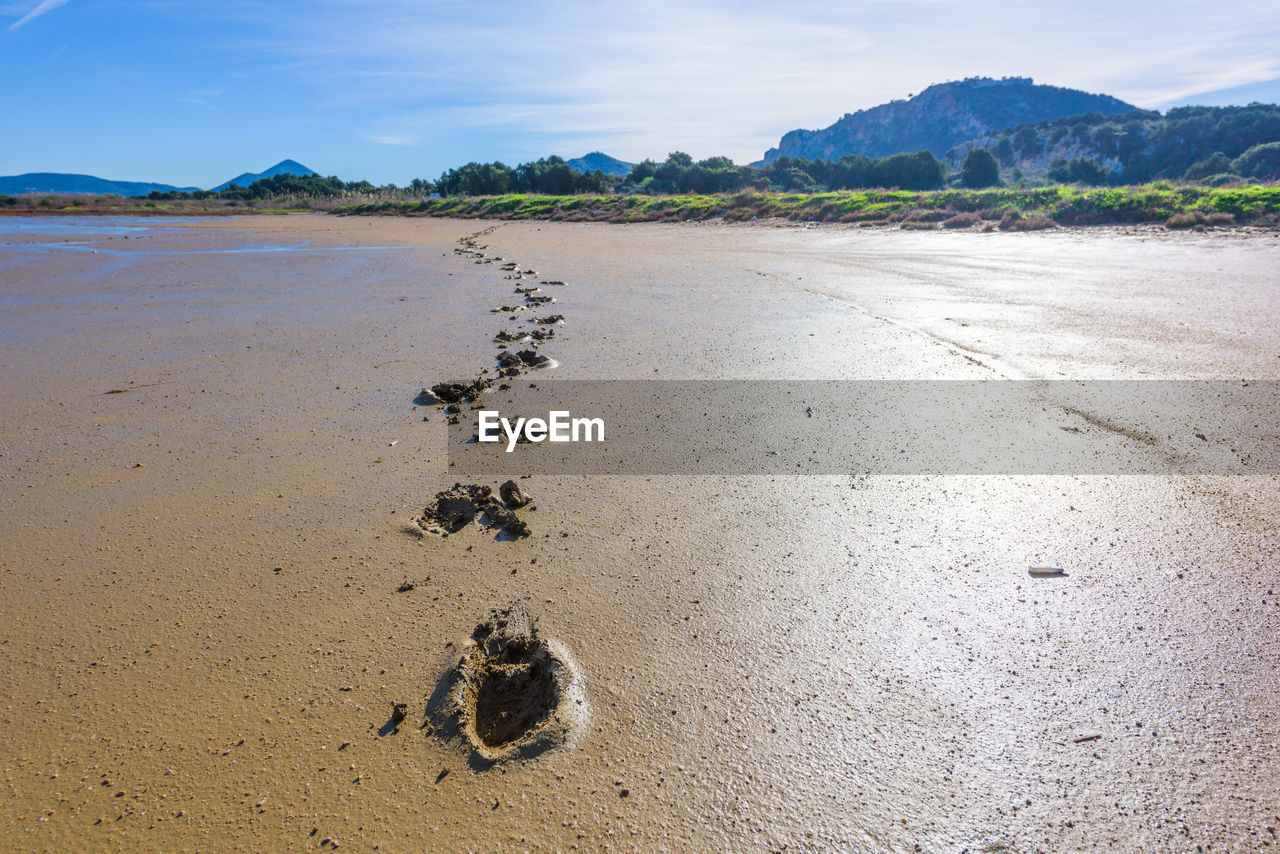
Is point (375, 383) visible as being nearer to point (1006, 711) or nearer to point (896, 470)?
point (896, 470)

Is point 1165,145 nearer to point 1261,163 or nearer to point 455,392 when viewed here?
point 1261,163

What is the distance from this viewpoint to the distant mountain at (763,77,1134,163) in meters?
108

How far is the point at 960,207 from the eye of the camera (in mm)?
23188

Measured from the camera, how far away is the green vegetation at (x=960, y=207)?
55.8ft

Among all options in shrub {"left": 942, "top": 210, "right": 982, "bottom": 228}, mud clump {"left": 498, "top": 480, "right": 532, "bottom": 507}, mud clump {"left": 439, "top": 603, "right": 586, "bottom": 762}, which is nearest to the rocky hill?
shrub {"left": 942, "top": 210, "right": 982, "bottom": 228}

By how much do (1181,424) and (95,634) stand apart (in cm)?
565

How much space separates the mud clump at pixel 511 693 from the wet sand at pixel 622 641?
0.05 m

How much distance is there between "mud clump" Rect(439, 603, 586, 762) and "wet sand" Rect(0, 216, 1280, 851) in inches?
2.1

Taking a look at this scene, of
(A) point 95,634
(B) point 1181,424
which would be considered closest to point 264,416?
(A) point 95,634

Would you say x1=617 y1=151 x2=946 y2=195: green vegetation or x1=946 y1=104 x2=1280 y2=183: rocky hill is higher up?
x1=946 y1=104 x2=1280 y2=183: rocky hill

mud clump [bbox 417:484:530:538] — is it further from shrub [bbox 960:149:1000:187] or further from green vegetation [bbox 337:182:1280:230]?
shrub [bbox 960:149:1000:187]

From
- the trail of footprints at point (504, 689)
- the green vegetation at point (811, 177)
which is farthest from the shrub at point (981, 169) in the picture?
the trail of footprints at point (504, 689)

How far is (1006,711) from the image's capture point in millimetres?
1931

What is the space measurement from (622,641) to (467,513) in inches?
→ 48.2
